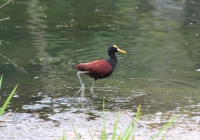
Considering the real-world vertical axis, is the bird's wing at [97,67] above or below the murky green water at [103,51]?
above

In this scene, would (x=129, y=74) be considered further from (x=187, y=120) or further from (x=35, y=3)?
(x=35, y=3)

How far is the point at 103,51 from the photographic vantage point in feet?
36.9

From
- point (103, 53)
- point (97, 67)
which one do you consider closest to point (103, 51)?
point (103, 53)

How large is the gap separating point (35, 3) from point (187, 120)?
1113 cm

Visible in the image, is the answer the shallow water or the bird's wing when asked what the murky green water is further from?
the bird's wing

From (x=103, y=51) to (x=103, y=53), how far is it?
171 millimetres

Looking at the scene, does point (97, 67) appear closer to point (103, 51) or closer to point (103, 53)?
point (103, 53)

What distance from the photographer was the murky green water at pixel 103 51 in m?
7.93

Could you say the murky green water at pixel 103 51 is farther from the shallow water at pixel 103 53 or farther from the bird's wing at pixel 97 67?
the bird's wing at pixel 97 67

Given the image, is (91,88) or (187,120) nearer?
(187,120)

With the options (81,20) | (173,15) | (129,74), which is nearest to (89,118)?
(129,74)

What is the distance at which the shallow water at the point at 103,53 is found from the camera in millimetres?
7836

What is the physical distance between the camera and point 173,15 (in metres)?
15.4

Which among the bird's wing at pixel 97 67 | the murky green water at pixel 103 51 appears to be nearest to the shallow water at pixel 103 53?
the murky green water at pixel 103 51
